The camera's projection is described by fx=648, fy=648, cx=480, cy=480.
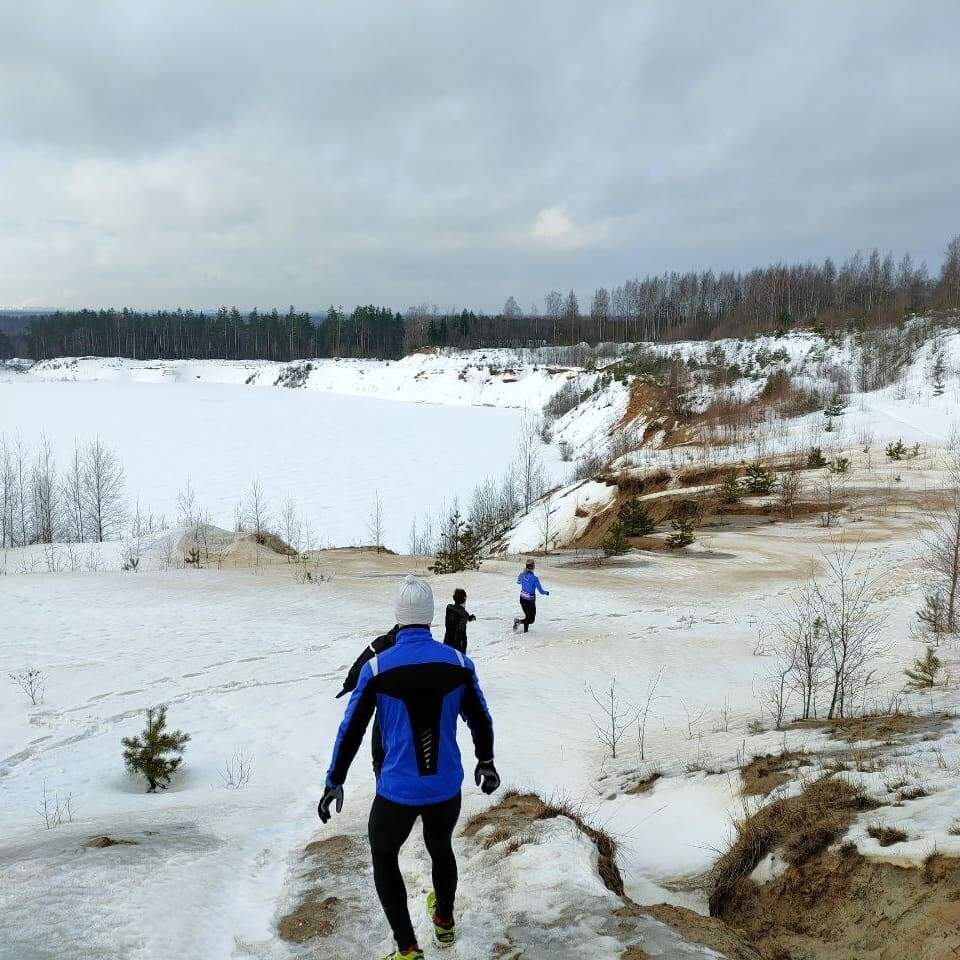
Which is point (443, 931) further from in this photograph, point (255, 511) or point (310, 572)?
point (255, 511)

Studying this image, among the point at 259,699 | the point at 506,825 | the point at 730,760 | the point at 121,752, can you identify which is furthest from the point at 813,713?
the point at 121,752

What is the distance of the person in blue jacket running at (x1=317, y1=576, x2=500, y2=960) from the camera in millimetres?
3303

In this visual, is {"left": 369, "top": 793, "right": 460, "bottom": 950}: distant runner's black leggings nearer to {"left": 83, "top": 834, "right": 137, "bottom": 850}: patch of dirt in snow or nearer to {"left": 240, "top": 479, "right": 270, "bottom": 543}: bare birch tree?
{"left": 83, "top": 834, "right": 137, "bottom": 850}: patch of dirt in snow

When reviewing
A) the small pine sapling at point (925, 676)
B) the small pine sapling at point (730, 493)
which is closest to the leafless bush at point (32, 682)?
the small pine sapling at point (925, 676)

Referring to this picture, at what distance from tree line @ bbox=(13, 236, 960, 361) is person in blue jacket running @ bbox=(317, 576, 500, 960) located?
3396 inches

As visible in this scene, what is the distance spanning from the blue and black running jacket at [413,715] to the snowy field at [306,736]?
47.4 inches

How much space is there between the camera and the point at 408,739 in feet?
10.8

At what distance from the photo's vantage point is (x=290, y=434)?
67938mm

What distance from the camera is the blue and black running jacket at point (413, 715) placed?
3.30 metres

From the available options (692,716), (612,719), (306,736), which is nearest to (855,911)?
(612,719)

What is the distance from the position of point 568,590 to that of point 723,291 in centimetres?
11702

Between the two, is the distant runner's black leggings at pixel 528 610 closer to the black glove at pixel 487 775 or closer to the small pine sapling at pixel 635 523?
the black glove at pixel 487 775

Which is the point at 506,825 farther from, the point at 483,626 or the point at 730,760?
the point at 483,626

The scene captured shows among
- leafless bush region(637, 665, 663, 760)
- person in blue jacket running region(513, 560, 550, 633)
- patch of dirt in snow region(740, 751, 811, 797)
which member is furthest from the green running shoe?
person in blue jacket running region(513, 560, 550, 633)
